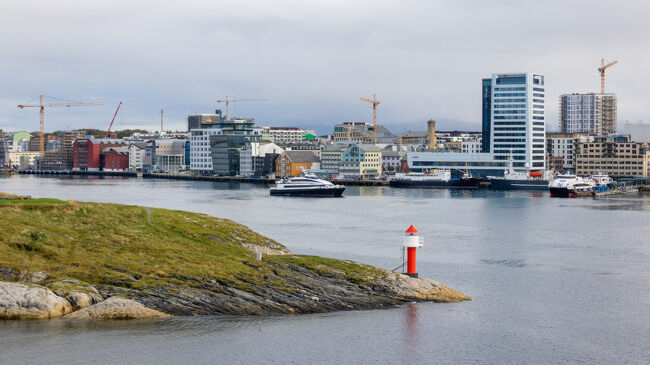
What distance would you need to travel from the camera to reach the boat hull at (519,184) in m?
146

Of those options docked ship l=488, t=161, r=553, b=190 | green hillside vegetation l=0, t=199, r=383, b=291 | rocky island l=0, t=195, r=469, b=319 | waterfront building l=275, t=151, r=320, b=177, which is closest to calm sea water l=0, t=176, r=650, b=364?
rocky island l=0, t=195, r=469, b=319

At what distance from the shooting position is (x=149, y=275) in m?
28.2

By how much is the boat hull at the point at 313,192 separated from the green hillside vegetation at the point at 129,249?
7947 centimetres

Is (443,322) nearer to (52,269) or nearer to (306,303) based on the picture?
(306,303)

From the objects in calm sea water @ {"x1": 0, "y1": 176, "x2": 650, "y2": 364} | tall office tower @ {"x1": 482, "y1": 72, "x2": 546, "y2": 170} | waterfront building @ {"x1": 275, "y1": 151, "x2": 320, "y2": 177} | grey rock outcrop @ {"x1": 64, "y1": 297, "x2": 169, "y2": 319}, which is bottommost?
calm sea water @ {"x1": 0, "y1": 176, "x2": 650, "y2": 364}

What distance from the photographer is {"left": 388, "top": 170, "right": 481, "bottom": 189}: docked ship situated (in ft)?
495

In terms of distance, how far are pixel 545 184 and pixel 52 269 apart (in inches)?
5082

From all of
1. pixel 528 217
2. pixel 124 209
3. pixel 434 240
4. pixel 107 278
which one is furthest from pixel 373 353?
pixel 528 217

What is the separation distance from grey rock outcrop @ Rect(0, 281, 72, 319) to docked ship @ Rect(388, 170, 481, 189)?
129 meters

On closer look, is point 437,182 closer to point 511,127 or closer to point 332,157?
point 511,127

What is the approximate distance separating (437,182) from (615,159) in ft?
145

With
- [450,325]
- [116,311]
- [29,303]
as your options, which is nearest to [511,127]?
[450,325]

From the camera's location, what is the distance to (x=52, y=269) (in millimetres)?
27344

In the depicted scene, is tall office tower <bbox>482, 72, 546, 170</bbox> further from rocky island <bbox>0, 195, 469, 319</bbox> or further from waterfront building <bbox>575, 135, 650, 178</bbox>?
rocky island <bbox>0, 195, 469, 319</bbox>
